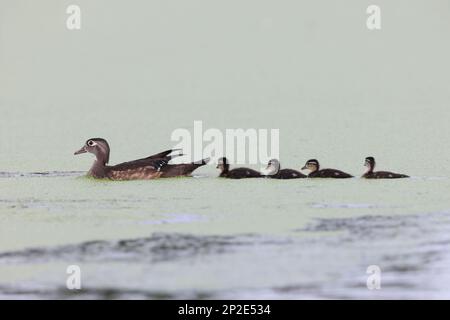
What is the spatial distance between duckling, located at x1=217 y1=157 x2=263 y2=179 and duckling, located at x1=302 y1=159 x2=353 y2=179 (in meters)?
0.29

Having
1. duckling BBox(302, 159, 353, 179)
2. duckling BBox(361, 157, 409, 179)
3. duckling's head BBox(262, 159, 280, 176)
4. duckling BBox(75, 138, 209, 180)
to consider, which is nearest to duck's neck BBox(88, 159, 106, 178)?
duckling BBox(75, 138, 209, 180)

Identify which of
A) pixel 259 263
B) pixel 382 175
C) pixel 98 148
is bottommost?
pixel 259 263

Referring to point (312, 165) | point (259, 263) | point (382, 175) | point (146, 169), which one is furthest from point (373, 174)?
point (259, 263)

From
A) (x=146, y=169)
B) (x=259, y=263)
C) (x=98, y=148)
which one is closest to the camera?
(x=259, y=263)

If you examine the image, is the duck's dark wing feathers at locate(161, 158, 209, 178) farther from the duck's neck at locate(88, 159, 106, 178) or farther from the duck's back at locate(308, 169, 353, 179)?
the duck's back at locate(308, 169, 353, 179)

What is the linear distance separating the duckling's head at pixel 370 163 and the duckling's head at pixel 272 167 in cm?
52

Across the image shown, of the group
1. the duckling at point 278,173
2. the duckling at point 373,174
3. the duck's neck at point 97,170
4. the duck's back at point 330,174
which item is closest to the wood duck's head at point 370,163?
the duckling at point 373,174

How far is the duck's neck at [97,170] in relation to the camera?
735 centimetres

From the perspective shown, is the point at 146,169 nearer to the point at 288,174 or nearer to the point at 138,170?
the point at 138,170

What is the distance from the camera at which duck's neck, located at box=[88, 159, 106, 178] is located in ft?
24.1

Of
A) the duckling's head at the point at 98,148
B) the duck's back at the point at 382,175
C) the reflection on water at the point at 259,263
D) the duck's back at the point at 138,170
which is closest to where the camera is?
the reflection on water at the point at 259,263

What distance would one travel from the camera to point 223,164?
724 centimetres

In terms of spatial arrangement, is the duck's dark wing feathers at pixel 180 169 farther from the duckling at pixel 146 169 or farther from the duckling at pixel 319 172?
the duckling at pixel 319 172

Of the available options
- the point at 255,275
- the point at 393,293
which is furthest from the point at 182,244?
the point at 393,293
